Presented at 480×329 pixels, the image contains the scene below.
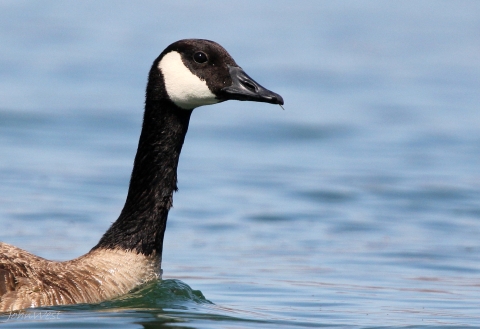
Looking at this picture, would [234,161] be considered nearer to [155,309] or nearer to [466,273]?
[466,273]

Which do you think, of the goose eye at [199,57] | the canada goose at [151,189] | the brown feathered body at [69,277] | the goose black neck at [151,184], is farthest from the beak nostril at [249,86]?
the brown feathered body at [69,277]

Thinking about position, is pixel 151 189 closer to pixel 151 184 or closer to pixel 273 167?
pixel 151 184

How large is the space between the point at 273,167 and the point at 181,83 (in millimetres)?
12573

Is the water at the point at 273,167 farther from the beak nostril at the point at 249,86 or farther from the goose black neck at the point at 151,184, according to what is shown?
the beak nostril at the point at 249,86

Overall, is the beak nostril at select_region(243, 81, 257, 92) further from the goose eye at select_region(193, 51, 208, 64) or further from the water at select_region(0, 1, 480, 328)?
the water at select_region(0, 1, 480, 328)

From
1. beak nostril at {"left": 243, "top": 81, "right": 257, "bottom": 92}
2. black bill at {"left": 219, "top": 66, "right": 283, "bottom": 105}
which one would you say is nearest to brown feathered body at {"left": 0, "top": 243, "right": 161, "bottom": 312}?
black bill at {"left": 219, "top": 66, "right": 283, "bottom": 105}

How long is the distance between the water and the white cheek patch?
6.98ft

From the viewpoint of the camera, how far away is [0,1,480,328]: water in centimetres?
1208

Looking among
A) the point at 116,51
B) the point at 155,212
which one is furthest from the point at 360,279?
the point at 116,51

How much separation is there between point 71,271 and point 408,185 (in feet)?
41.0

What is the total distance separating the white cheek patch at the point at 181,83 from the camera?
34.4ft

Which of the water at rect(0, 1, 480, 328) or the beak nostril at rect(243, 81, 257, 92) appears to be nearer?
the beak nostril at rect(243, 81, 257, 92)

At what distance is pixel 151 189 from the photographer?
11.1 meters

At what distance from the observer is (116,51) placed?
121 feet
